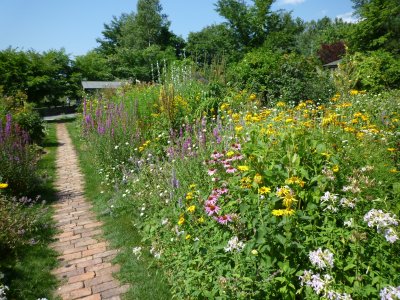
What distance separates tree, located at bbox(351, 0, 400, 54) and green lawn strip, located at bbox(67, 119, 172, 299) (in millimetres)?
18624

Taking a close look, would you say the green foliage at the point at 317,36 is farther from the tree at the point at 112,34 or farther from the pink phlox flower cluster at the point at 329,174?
the pink phlox flower cluster at the point at 329,174

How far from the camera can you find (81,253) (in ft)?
12.8

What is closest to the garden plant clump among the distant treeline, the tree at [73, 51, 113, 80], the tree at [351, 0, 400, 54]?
the distant treeline

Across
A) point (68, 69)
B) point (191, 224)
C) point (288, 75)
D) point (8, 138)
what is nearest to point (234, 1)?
point (68, 69)

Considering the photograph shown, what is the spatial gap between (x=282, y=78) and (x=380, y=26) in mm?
12207

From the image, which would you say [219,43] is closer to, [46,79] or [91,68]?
[91,68]

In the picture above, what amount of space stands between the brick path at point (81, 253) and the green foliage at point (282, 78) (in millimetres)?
6425

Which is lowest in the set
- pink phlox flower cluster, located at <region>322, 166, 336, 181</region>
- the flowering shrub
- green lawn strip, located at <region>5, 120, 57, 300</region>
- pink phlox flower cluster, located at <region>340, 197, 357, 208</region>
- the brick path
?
the brick path

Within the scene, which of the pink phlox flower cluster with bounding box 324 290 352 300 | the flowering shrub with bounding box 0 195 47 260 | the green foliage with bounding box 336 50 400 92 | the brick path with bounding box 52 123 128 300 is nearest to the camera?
the pink phlox flower cluster with bounding box 324 290 352 300

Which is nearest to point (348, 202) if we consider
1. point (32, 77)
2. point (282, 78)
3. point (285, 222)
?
point (285, 222)

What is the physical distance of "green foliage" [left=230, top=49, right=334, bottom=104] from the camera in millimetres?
10070

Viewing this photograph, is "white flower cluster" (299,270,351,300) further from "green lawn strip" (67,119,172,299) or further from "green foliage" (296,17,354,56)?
"green foliage" (296,17,354,56)

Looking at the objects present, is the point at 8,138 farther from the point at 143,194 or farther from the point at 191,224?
the point at 191,224

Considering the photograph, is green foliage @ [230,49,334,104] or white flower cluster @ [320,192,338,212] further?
green foliage @ [230,49,334,104]
